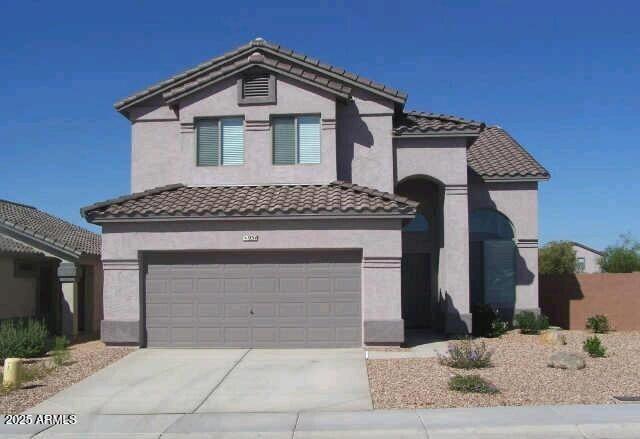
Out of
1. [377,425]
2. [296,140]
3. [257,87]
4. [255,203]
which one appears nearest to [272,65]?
[257,87]

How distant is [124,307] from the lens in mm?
16609

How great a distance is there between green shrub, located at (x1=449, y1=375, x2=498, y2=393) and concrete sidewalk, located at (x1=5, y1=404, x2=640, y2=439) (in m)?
0.99

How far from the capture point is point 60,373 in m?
13.8

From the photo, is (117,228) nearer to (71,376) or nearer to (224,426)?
(71,376)

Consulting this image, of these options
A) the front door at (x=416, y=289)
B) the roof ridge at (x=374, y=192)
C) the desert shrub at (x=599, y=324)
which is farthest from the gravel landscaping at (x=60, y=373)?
the desert shrub at (x=599, y=324)

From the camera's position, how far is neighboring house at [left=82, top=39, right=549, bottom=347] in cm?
1636

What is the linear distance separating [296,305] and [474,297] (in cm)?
723

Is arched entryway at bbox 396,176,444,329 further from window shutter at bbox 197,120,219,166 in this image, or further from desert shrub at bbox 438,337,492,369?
desert shrub at bbox 438,337,492,369

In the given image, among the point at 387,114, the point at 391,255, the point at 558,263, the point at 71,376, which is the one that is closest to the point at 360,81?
the point at 387,114

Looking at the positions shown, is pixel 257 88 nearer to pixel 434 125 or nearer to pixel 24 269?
pixel 434 125

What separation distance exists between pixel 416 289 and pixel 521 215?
3.91 m

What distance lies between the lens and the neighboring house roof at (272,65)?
61.2ft

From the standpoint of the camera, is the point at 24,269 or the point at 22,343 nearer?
the point at 22,343

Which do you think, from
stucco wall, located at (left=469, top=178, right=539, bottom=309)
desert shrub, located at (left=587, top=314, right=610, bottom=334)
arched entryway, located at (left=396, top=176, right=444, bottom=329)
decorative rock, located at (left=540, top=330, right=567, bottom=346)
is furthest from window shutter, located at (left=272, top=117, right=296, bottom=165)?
desert shrub, located at (left=587, top=314, right=610, bottom=334)
